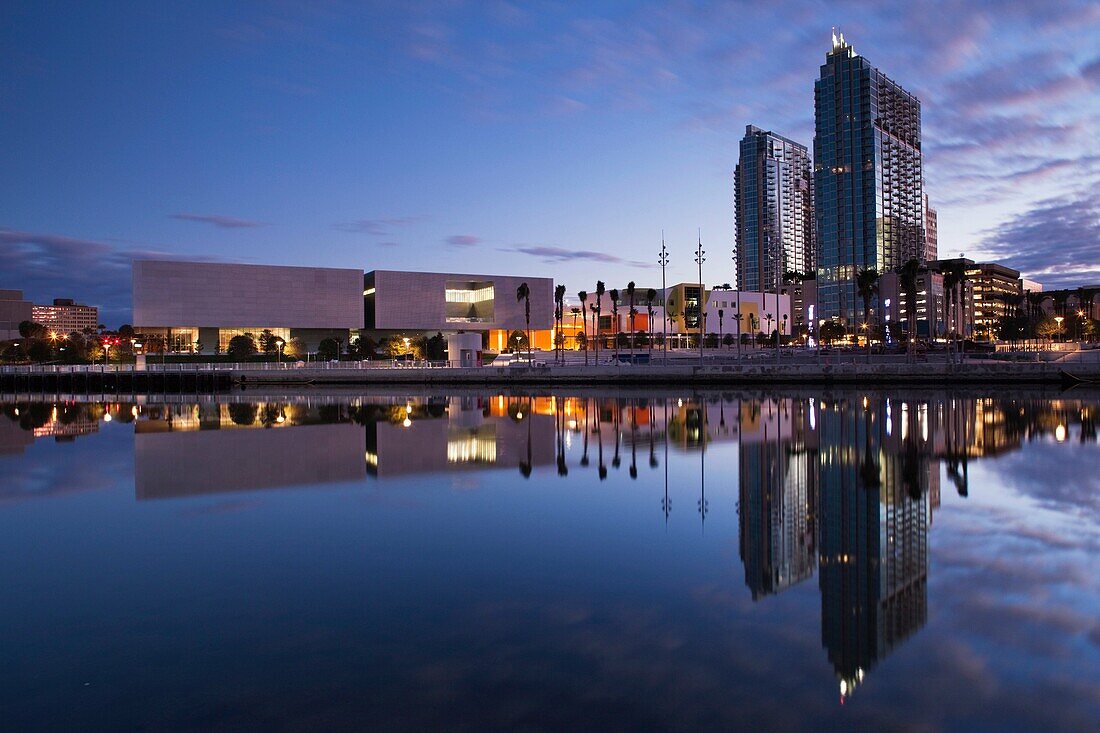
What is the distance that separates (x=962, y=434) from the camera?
25328 millimetres

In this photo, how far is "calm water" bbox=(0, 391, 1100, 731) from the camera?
588 centimetres

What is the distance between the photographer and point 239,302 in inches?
4210

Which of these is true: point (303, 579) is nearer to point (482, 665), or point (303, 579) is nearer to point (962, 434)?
point (482, 665)

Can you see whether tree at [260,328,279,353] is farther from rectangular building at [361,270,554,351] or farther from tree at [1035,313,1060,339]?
tree at [1035,313,1060,339]

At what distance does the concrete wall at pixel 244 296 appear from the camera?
102688 millimetres

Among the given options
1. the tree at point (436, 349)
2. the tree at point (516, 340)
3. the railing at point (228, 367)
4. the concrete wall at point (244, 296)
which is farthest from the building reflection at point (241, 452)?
the tree at point (516, 340)

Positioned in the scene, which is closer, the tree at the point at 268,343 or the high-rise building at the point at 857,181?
the tree at the point at 268,343

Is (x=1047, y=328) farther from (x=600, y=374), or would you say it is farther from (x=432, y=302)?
(x=432, y=302)

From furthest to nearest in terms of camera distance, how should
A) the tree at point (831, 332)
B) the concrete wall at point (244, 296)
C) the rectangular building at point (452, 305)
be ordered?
the tree at point (831, 332) < the rectangular building at point (452, 305) < the concrete wall at point (244, 296)

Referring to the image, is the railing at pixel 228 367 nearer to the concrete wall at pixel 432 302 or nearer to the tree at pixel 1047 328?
the concrete wall at pixel 432 302

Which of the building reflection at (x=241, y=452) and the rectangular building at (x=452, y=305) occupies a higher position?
the rectangular building at (x=452, y=305)

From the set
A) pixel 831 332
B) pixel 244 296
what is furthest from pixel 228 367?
pixel 831 332

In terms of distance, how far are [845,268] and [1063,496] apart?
16382 cm

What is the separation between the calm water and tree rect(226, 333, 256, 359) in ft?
271
